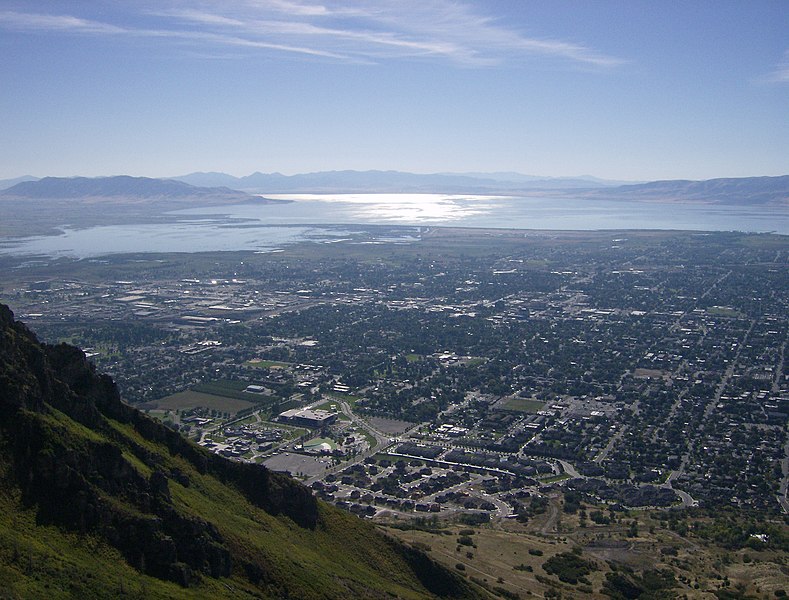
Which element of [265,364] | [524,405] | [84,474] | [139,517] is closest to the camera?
[139,517]

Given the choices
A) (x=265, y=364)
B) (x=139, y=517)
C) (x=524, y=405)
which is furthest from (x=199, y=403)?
(x=139, y=517)

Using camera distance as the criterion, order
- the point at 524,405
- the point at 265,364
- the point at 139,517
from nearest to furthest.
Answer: the point at 139,517
the point at 524,405
the point at 265,364

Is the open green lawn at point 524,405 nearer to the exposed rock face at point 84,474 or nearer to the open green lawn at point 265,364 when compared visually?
the open green lawn at point 265,364

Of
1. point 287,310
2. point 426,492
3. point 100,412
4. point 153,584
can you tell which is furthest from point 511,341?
point 153,584

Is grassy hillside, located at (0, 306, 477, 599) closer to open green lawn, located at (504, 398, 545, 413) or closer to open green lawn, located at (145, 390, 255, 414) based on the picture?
open green lawn, located at (145, 390, 255, 414)

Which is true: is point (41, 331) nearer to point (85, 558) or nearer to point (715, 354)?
point (715, 354)

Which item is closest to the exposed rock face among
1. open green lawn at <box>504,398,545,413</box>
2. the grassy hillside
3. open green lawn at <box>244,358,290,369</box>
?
the grassy hillside

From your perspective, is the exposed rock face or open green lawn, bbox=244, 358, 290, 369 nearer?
the exposed rock face

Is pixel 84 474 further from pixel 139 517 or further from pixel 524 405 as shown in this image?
pixel 524 405

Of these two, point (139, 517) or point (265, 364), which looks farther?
point (265, 364)
